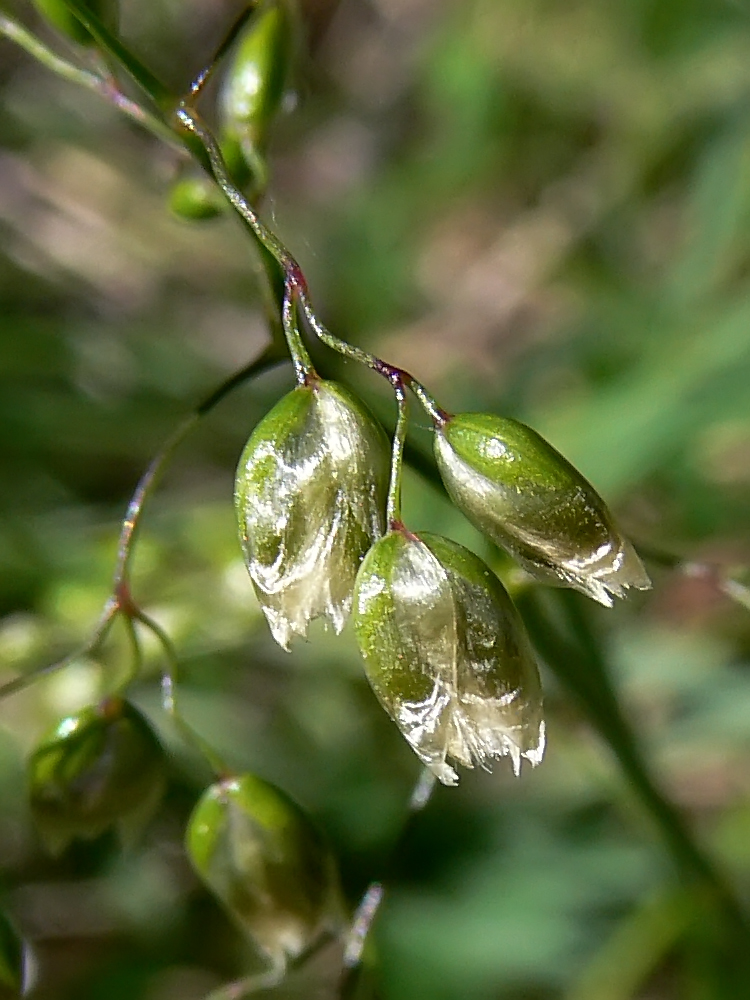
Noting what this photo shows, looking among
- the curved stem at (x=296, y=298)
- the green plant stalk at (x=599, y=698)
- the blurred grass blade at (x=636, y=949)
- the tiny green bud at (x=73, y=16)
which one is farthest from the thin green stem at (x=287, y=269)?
the blurred grass blade at (x=636, y=949)

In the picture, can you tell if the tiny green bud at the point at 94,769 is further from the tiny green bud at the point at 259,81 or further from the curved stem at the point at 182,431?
the tiny green bud at the point at 259,81

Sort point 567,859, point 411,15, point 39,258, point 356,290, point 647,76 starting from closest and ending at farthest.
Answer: point 567,859 → point 647,76 → point 356,290 → point 39,258 → point 411,15

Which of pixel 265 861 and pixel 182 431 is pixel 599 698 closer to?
pixel 265 861

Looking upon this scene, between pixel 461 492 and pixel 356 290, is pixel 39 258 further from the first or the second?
pixel 461 492

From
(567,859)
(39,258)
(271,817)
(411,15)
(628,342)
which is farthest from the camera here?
(411,15)

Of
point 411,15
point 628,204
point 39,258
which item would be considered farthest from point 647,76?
point 39,258

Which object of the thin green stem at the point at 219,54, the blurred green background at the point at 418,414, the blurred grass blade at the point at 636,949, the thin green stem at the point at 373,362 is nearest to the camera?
the thin green stem at the point at 373,362
